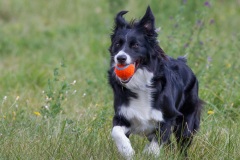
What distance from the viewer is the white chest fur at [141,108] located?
4.77 m

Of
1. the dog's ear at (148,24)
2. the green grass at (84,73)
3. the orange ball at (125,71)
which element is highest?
the dog's ear at (148,24)

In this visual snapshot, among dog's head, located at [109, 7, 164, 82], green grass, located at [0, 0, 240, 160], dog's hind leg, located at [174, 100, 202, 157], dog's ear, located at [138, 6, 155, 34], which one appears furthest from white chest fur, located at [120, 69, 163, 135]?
dog's hind leg, located at [174, 100, 202, 157]

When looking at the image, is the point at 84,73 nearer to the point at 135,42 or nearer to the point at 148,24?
the point at 148,24

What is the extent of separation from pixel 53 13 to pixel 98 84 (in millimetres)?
5039

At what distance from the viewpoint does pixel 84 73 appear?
8422 mm

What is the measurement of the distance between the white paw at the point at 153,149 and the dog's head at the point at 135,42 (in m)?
0.60

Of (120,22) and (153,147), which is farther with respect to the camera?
(120,22)

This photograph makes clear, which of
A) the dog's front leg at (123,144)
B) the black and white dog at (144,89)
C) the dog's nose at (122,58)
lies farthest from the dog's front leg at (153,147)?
the dog's nose at (122,58)

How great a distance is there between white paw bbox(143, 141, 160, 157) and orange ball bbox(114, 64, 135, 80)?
0.56m

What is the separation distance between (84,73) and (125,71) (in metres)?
3.86

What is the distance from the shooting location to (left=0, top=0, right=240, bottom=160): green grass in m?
4.93

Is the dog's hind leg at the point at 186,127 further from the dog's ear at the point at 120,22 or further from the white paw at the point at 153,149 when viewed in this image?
the dog's ear at the point at 120,22

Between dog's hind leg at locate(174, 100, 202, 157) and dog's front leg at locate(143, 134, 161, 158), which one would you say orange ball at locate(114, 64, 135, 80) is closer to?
dog's front leg at locate(143, 134, 161, 158)

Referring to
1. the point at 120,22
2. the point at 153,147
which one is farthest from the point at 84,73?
the point at 153,147
